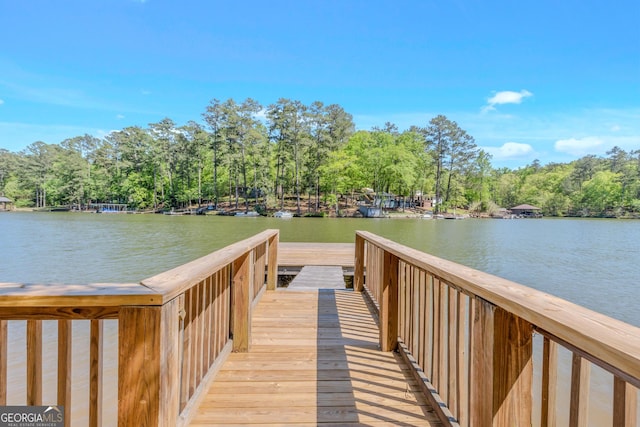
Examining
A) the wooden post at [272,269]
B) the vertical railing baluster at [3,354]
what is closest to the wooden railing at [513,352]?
the vertical railing baluster at [3,354]

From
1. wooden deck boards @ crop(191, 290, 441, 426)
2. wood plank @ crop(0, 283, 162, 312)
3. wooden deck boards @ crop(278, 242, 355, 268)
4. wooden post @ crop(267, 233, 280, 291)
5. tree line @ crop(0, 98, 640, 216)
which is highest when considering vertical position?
tree line @ crop(0, 98, 640, 216)

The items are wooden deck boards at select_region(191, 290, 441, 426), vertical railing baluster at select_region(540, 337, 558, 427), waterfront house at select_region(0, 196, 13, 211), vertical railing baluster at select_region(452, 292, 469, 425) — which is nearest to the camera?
vertical railing baluster at select_region(540, 337, 558, 427)

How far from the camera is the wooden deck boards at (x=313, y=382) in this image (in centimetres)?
171

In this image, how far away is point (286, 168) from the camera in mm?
43344

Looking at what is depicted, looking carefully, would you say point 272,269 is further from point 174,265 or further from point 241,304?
point 174,265

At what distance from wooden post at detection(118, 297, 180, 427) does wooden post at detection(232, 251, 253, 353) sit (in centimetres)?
143

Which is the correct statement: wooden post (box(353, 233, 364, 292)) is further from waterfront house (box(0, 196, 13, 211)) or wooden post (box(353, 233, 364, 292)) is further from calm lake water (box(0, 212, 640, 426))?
waterfront house (box(0, 196, 13, 211))

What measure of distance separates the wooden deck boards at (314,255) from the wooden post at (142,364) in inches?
240

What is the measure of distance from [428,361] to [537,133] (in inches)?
2781

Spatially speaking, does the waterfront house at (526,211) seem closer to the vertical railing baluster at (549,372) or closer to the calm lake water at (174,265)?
the calm lake water at (174,265)

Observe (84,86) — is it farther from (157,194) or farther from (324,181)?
(324,181)

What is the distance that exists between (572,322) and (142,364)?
114cm

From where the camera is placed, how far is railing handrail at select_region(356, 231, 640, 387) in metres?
0.56

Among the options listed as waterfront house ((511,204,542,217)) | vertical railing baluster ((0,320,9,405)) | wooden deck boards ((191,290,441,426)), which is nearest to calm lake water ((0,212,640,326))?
wooden deck boards ((191,290,441,426))
